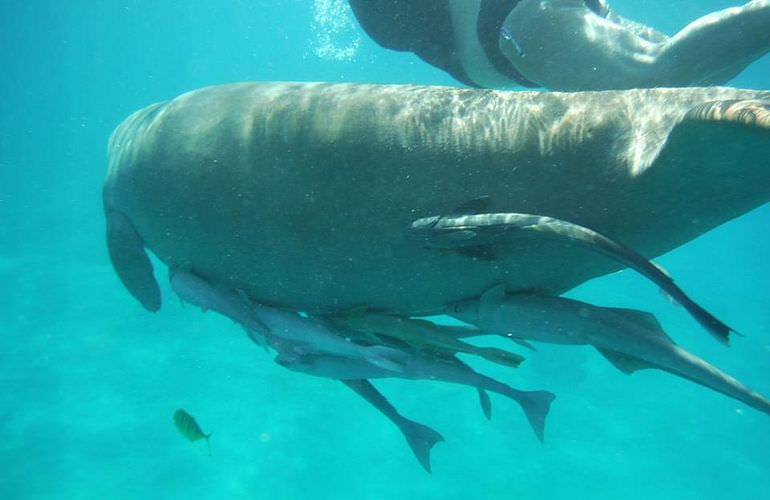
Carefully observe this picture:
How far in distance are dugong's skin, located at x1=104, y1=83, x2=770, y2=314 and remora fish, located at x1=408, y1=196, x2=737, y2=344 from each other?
96mm

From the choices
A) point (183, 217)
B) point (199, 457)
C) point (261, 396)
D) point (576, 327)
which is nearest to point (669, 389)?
point (261, 396)

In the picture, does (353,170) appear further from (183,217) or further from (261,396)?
(261,396)

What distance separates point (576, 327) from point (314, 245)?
1427mm

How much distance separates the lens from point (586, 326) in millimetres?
2762

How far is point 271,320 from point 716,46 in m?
3.08

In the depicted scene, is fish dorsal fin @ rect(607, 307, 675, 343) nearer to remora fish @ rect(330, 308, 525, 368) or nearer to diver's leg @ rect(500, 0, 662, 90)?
remora fish @ rect(330, 308, 525, 368)

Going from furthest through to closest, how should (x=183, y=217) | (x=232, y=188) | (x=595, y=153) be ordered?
(x=183, y=217), (x=232, y=188), (x=595, y=153)

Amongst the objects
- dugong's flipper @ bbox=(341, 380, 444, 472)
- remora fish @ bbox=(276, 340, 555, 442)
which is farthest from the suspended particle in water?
remora fish @ bbox=(276, 340, 555, 442)

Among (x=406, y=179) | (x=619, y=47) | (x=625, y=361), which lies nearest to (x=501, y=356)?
(x=625, y=361)

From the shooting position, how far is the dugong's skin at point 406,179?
7.55ft

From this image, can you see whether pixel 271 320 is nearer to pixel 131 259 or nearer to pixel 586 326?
pixel 131 259

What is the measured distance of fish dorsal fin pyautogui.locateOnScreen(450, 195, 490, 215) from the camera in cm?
Result: 247

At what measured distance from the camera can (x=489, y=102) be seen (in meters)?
2.63

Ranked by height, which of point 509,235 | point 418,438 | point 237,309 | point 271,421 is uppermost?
point 509,235
